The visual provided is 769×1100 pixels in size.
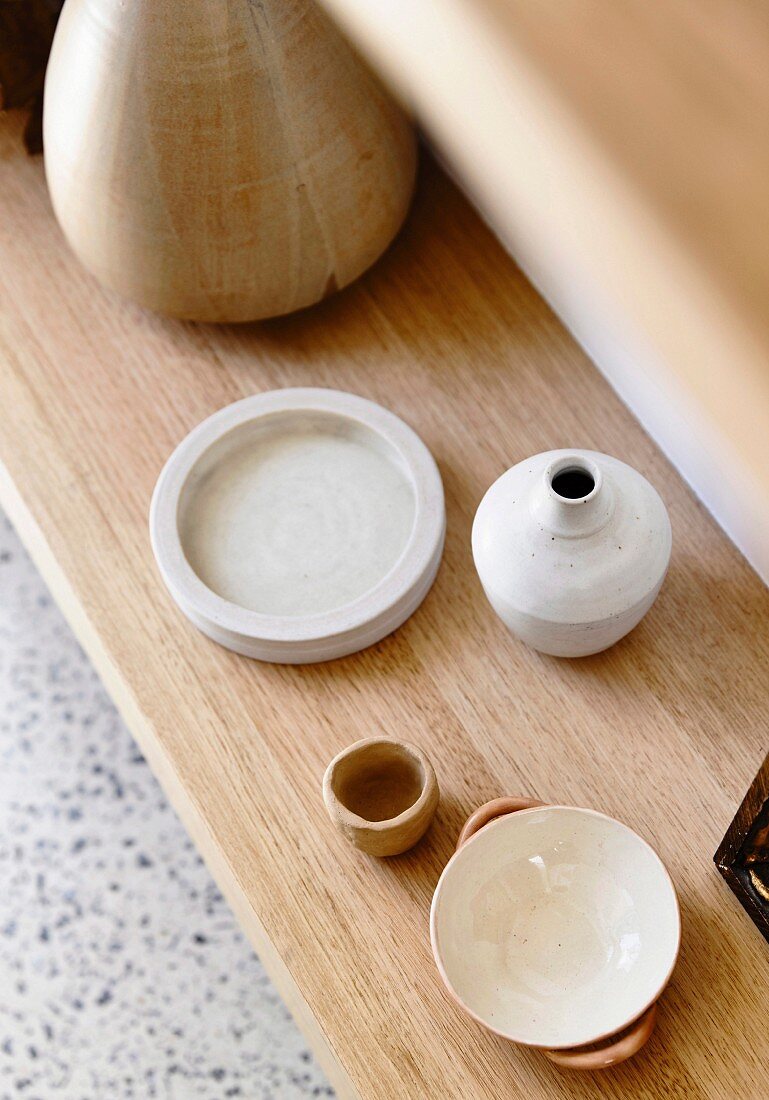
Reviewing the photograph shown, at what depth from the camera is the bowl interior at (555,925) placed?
23.4 inches

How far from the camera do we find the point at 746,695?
69cm

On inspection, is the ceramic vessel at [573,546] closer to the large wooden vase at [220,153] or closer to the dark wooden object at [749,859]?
the dark wooden object at [749,859]

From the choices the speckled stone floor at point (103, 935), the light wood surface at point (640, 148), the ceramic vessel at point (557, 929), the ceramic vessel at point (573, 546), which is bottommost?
the speckled stone floor at point (103, 935)

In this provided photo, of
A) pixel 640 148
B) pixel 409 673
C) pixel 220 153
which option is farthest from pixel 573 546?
pixel 640 148

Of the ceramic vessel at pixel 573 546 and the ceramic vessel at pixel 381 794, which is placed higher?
the ceramic vessel at pixel 573 546

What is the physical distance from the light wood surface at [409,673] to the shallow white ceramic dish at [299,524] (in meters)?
0.03

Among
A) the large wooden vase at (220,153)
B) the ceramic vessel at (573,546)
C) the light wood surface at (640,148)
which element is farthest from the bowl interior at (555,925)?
the light wood surface at (640,148)

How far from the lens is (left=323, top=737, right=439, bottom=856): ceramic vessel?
24.4 inches

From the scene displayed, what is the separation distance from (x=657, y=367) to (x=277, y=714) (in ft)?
2.10

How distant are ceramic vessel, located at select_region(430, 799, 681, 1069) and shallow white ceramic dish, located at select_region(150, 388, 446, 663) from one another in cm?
17

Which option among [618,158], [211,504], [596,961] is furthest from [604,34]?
[211,504]

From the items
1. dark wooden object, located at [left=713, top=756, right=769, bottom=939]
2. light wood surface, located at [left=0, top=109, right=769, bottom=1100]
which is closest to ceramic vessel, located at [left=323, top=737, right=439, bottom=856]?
light wood surface, located at [left=0, top=109, right=769, bottom=1100]

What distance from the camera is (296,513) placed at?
0.78 metres

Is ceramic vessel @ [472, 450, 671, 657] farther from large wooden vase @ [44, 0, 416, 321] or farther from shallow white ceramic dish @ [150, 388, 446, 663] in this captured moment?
large wooden vase @ [44, 0, 416, 321]
